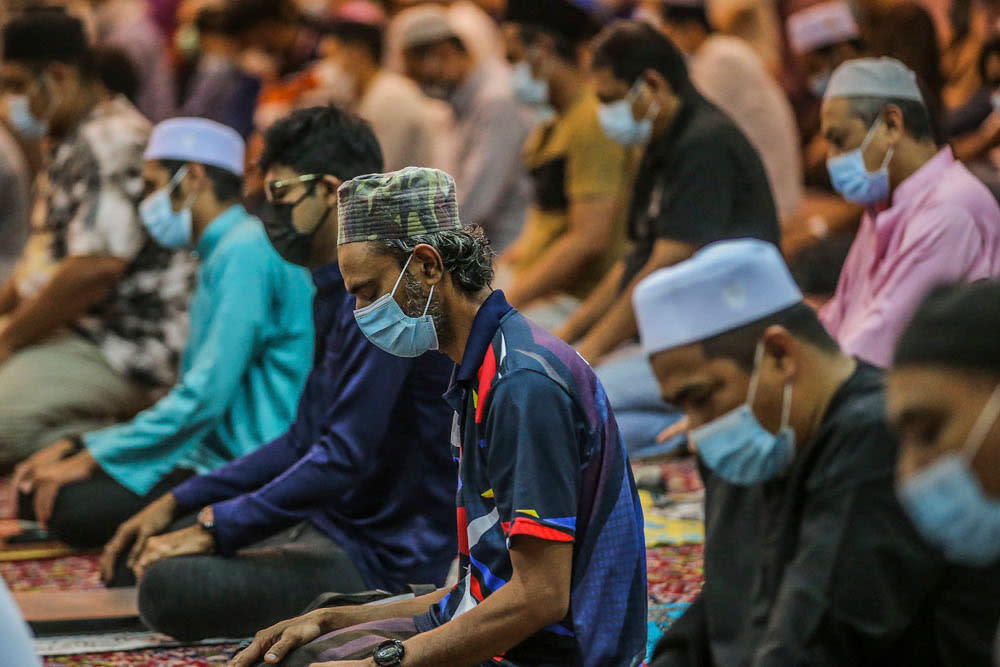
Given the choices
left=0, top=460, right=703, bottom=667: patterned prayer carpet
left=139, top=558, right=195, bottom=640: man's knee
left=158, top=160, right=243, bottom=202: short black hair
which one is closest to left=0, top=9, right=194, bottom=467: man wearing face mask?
left=0, top=460, right=703, bottom=667: patterned prayer carpet

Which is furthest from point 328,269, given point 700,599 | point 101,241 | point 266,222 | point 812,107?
point 812,107

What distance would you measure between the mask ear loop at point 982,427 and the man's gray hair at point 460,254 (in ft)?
3.75

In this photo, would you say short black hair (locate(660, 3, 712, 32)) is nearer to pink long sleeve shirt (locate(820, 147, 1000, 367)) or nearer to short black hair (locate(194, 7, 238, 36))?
short black hair (locate(194, 7, 238, 36))

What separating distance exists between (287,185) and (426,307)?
1151mm

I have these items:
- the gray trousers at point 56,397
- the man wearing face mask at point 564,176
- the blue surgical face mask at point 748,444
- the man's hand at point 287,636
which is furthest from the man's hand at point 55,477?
the blue surgical face mask at point 748,444

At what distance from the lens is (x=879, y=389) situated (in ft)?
7.11

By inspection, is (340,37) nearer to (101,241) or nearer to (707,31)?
(707,31)

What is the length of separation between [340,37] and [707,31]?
2167 mm

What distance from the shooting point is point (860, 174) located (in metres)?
4.17

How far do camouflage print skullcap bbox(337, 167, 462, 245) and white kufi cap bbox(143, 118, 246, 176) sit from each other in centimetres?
197

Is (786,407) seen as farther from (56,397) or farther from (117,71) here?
(117,71)

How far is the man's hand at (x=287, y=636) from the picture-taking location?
2.89m

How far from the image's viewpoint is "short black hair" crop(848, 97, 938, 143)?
416 cm

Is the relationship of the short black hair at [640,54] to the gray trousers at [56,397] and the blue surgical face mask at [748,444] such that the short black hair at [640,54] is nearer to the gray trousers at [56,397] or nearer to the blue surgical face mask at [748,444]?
the gray trousers at [56,397]
